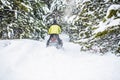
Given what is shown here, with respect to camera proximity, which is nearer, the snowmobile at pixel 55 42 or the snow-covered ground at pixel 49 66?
the snow-covered ground at pixel 49 66

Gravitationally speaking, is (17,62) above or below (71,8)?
below

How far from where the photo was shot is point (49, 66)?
30.9 ft

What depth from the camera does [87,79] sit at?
7902 mm

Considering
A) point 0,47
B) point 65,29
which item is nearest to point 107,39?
point 0,47

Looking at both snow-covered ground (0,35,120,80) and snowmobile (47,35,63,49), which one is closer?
snow-covered ground (0,35,120,80)

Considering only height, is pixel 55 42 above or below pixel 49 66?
above

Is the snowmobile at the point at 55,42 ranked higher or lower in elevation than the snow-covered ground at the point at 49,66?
higher

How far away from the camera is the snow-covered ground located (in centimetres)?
820

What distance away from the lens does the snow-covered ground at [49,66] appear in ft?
26.9

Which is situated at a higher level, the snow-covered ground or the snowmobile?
the snowmobile

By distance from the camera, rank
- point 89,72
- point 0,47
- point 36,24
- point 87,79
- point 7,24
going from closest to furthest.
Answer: point 87,79
point 89,72
point 0,47
point 7,24
point 36,24

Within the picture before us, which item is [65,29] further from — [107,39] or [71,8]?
[107,39]

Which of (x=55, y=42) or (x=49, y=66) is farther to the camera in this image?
(x=55, y=42)

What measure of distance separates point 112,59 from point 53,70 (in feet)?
8.09
